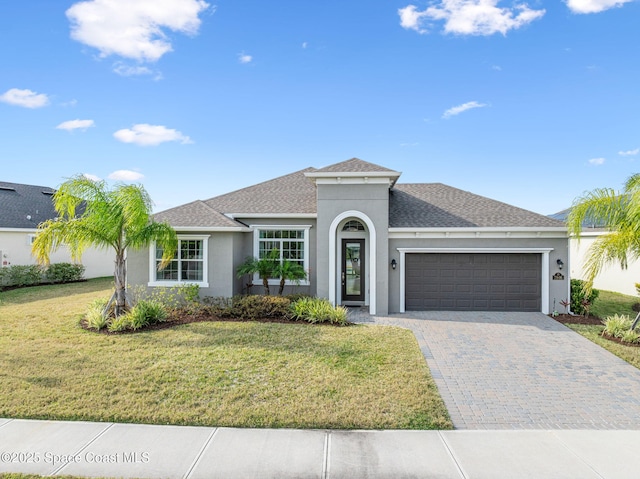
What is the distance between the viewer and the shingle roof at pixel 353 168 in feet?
42.8

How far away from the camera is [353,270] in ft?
48.2

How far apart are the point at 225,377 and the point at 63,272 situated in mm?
20241

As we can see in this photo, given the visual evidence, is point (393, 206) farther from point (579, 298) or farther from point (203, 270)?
point (203, 270)

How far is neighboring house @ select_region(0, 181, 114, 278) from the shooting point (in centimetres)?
2083

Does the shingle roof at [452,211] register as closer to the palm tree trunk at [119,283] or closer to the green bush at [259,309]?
the green bush at [259,309]

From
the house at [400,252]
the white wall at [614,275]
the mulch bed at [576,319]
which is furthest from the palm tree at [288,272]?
the white wall at [614,275]

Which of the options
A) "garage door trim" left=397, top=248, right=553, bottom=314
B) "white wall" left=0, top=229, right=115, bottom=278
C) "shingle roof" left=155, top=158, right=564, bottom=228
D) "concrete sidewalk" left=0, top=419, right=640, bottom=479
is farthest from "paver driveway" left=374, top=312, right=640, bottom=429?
"white wall" left=0, top=229, right=115, bottom=278

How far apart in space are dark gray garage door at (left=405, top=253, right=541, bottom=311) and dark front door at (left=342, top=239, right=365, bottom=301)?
6.22 feet

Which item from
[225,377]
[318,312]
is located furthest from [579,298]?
[225,377]

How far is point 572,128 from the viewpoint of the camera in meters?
17.2

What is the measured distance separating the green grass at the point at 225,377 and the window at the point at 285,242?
4.14 metres

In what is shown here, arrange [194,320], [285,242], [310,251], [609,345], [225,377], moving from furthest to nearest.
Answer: [285,242] → [310,251] → [194,320] → [609,345] → [225,377]

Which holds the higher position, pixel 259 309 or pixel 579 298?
pixel 579 298

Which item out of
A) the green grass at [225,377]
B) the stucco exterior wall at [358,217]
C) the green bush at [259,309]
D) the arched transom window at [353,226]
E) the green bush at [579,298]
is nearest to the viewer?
the green grass at [225,377]
